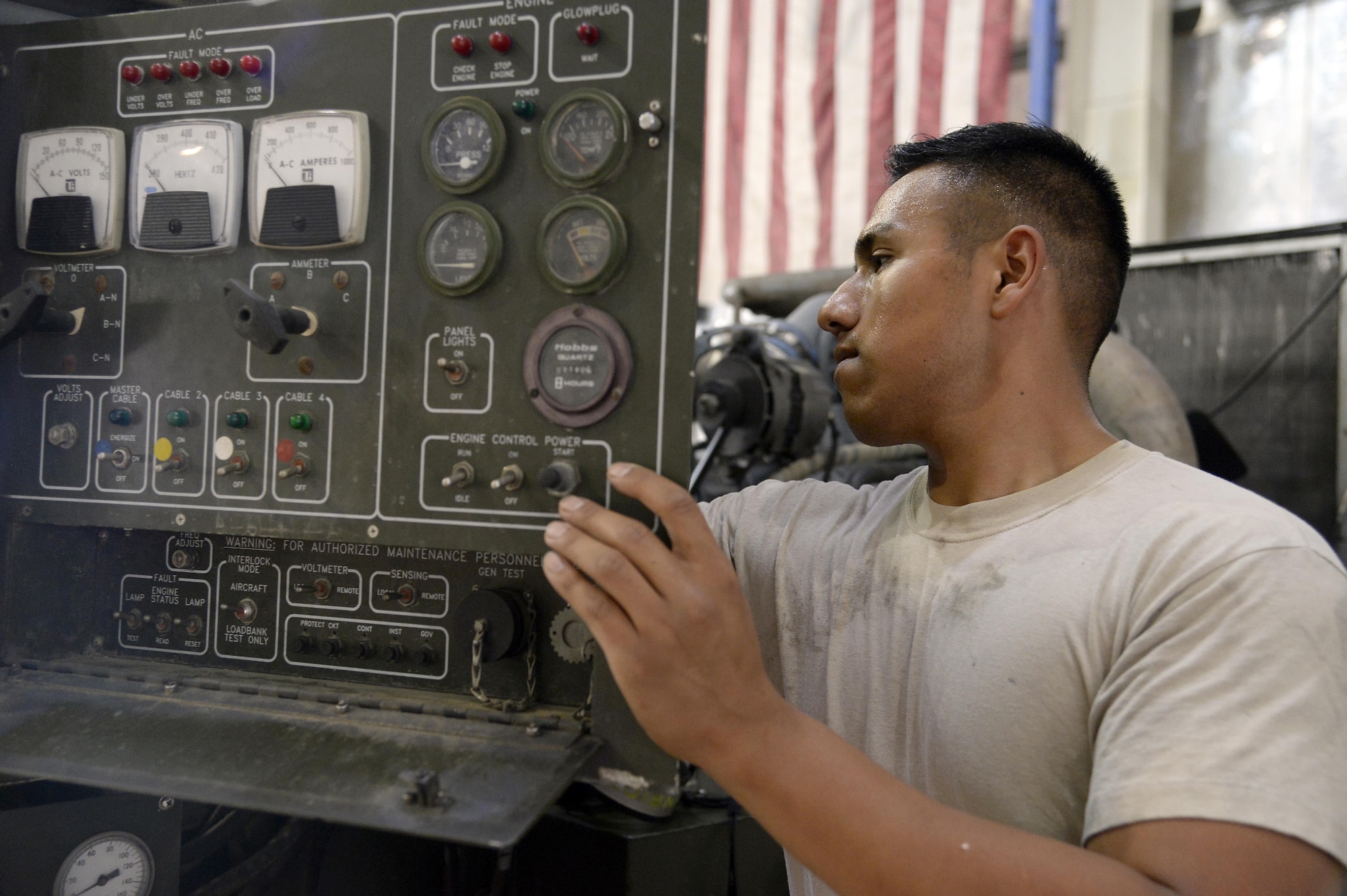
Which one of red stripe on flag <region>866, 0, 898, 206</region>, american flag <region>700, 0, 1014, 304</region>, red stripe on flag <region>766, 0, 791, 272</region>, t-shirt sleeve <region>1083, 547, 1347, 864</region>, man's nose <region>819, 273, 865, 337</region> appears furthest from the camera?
red stripe on flag <region>766, 0, 791, 272</region>

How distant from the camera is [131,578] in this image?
1.43 metres

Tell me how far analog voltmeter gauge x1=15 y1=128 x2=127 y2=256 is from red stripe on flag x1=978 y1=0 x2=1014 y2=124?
4.64 meters

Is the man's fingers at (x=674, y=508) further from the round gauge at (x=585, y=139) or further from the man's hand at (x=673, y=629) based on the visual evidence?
the round gauge at (x=585, y=139)

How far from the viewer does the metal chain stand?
120 centimetres

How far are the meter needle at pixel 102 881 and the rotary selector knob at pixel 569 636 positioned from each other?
0.70 m

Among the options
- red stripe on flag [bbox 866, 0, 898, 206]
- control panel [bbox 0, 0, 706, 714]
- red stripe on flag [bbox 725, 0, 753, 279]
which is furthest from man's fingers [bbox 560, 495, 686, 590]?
red stripe on flag [bbox 725, 0, 753, 279]

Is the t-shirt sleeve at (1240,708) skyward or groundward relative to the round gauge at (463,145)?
groundward

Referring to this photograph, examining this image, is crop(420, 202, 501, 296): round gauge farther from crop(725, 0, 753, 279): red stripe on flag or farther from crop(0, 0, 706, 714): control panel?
crop(725, 0, 753, 279): red stripe on flag

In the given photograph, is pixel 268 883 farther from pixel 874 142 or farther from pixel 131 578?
pixel 874 142

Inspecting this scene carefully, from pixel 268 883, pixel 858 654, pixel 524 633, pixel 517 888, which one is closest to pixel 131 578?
pixel 268 883

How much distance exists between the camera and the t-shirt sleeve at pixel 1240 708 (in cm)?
85

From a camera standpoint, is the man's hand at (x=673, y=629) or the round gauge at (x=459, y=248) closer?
the man's hand at (x=673, y=629)

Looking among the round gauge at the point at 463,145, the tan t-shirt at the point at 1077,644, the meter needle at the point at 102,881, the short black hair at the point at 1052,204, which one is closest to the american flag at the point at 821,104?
the short black hair at the point at 1052,204

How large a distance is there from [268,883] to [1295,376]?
2.90 meters
